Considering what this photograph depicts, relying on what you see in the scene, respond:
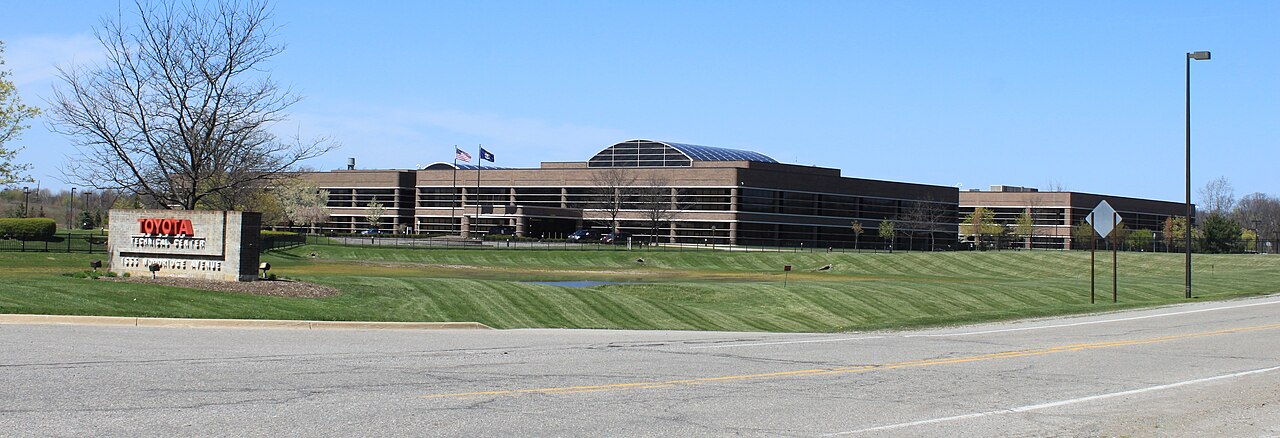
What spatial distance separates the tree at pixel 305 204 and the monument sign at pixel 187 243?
289 ft

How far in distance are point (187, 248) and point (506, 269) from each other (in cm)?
3616

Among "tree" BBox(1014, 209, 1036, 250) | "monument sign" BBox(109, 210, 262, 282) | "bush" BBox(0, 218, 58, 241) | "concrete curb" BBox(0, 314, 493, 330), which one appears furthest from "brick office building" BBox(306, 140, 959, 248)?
"concrete curb" BBox(0, 314, 493, 330)

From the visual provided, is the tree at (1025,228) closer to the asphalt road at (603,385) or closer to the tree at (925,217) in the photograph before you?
the tree at (925,217)

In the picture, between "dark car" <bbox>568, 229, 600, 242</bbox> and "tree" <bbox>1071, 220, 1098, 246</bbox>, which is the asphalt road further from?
"tree" <bbox>1071, 220, 1098, 246</bbox>

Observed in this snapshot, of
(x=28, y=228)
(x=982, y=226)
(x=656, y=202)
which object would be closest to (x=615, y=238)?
(x=656, y=202)

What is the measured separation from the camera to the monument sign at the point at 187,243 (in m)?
26.7

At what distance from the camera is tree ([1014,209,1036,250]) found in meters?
130

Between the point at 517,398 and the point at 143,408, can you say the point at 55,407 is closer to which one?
the point at 143,408

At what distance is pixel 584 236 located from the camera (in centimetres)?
10606

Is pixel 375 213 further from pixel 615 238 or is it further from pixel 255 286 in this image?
pixel 255 286

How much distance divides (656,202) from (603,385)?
95.6 m

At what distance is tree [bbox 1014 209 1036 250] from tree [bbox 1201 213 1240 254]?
1929 centimetres

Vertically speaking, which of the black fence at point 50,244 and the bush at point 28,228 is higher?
the bush at point 28,228

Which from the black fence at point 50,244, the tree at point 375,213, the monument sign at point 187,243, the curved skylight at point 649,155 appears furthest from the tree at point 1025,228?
the monument sign at point 187,243
